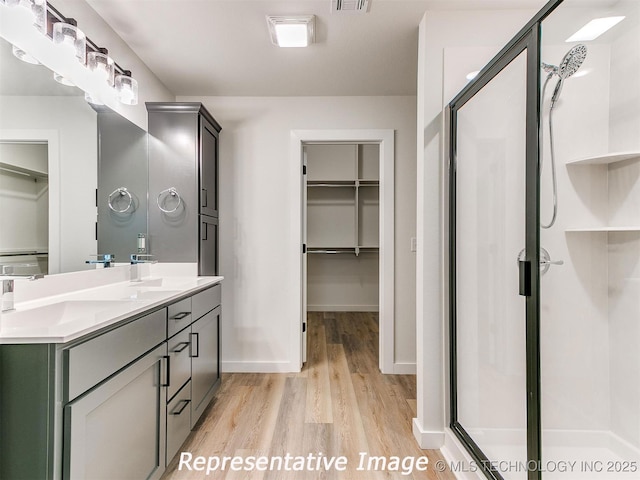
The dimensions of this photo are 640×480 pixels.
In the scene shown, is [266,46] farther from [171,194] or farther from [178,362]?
[178,362]

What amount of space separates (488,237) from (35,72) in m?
2.21

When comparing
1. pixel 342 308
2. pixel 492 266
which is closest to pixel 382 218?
pixel 492 266

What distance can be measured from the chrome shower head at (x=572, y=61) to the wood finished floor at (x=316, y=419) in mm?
1938

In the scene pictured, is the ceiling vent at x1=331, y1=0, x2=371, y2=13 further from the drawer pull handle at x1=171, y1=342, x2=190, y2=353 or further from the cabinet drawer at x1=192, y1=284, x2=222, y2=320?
the drawer pull handle at x1=171, y1=342, x2=190, y2=353

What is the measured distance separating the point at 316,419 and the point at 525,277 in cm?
163

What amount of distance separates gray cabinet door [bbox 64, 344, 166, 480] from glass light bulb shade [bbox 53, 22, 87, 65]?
153 cm

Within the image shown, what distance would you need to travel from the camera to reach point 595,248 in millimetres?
1655

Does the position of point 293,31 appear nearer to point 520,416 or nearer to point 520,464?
point 520,416

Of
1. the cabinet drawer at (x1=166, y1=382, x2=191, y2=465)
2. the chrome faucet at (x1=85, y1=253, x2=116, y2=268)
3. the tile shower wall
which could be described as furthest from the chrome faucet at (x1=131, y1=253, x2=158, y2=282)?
the tile shower wall

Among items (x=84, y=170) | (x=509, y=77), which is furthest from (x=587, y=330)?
(x=84, y=170)

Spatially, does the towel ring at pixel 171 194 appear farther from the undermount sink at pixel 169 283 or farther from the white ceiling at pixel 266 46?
the white ceiling at pixel 266 46

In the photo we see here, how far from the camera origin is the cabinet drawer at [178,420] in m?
1.64

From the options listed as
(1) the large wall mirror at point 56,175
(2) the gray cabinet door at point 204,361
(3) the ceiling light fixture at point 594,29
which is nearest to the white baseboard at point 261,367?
(2) the gray cabinet door at point 204,361

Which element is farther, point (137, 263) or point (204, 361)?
point (137, 263)
